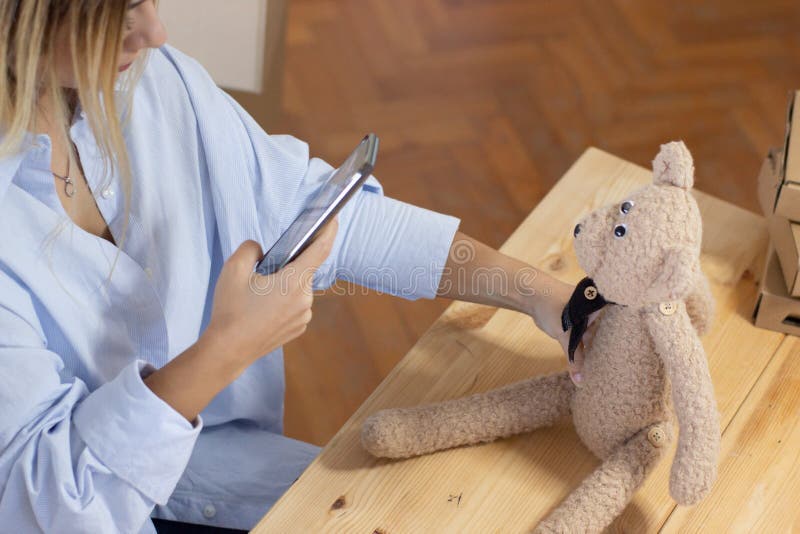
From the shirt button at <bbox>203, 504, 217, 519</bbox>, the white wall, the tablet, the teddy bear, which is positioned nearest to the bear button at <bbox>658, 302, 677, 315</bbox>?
the teddy bear

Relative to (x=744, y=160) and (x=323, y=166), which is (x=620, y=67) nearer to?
(x=744, y=160)

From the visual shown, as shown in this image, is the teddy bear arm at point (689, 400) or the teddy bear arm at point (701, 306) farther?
the teddy bear arm at point (701, 306)

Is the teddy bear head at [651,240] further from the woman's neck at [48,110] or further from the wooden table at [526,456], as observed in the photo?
the woman's neck at [48,110]

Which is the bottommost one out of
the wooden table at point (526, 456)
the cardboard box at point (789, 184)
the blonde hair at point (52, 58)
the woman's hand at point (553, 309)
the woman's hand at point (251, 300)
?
the wooden table at point (526, 456)

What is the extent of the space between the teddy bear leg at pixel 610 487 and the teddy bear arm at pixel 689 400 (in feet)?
0.14

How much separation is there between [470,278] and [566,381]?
146mm

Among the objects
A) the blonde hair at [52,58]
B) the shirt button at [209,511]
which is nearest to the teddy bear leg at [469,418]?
the shirt button at [209,511]

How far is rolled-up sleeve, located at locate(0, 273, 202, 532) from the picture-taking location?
2.28ft

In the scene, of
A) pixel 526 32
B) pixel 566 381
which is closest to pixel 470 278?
pixel 566 381

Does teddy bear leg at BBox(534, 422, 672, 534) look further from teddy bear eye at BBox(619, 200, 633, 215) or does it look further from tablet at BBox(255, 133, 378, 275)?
tablet at BBox(255, 133, 378, 275)

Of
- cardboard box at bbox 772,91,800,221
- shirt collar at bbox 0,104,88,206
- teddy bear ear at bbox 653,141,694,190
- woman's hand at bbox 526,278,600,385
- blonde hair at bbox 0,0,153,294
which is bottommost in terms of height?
woman's hand at bbox 526,278,600,385

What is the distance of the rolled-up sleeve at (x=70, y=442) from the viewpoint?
695 mm

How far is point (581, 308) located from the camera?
2.46ft

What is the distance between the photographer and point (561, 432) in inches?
32.0
